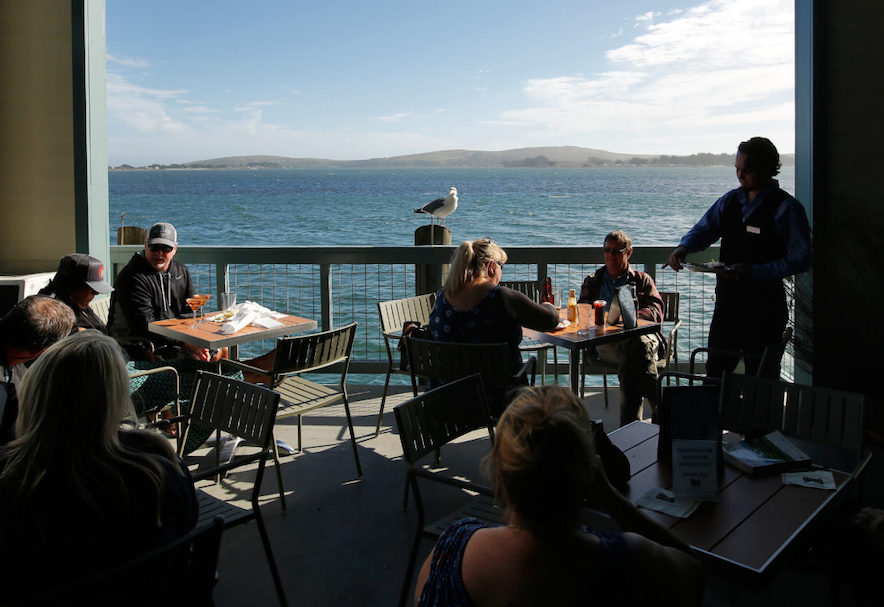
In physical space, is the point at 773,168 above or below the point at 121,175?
below

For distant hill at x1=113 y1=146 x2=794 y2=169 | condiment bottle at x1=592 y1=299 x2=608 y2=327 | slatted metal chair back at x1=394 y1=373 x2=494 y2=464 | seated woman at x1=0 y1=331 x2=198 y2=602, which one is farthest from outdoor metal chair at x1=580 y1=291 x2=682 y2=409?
distant hill at x1=113 y1=146 x2=794 y2=169

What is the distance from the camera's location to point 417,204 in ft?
196

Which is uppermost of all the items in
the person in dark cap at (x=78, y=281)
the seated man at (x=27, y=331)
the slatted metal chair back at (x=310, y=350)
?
the person in dark cap at (x=78, y=281)

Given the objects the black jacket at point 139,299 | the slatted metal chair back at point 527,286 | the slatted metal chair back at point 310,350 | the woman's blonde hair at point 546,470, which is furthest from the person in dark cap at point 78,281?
the woman's blonde hair at point 546,470

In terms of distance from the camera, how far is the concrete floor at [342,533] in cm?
274

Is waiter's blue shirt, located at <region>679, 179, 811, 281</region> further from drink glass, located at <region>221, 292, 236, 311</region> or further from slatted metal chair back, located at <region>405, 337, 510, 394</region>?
drink glass, located at <region>221, 292, 236, 311</region>

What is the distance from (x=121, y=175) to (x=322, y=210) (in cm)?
4096

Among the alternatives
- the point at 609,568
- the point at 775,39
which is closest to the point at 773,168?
the point at 609,568

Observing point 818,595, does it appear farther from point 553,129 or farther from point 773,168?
point 553,129

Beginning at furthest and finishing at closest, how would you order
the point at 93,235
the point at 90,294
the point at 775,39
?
the point at 775,39 → the point at 93,235 → the point at 90,294

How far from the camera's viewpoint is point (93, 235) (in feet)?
18.0

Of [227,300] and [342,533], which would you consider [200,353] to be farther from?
[342,533]

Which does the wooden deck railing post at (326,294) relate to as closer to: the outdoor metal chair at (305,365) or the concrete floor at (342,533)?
the concrete floor at (342,533)

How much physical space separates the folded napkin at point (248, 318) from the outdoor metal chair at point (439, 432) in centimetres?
182
